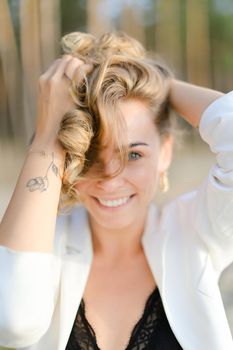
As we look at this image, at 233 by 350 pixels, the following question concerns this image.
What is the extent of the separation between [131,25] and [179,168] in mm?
837

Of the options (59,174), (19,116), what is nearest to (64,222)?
(59,174)

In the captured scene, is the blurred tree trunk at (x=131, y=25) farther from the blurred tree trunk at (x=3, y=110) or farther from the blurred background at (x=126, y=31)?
the blurred tree trunk at (x=3, y=110)

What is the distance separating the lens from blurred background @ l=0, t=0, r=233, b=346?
271cm

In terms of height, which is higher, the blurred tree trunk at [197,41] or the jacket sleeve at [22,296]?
the jacket sleeve at [22,296]

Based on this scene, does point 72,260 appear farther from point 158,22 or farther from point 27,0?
point 158,22

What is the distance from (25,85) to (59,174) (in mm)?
1659

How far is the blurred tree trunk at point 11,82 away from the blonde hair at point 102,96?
1301mm

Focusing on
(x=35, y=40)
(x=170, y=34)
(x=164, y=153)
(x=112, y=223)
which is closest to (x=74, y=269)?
(x=112, y=223)

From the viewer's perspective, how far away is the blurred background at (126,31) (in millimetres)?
2715

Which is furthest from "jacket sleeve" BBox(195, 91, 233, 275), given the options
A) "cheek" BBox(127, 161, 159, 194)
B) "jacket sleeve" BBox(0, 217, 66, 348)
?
"jacket sleeve" BBox(0, 217, 66, 348)

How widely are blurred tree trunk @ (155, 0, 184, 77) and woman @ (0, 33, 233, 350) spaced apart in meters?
1.64

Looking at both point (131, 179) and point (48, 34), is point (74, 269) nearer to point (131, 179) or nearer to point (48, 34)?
point (131, 179)

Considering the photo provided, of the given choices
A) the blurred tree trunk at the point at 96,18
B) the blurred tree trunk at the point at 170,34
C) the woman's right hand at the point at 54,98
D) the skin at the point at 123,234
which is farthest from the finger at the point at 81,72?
the blurred tree trunk at the point at 170,34

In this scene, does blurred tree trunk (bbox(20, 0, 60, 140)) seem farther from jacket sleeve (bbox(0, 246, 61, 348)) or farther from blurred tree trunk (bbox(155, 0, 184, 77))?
jacket sleeve (bbox(0, 246, 61, 348))
